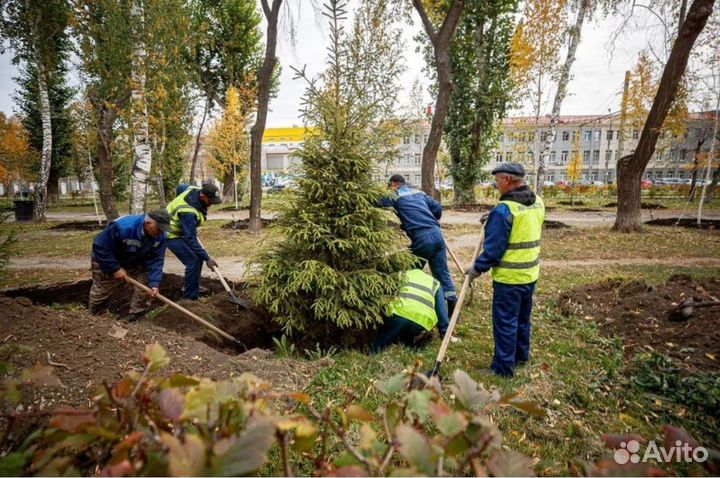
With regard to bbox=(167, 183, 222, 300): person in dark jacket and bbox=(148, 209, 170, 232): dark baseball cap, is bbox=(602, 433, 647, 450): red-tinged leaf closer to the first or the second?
bbox=(148, 209, 170, 232): dark baseball cap

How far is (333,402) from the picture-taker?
291 cm

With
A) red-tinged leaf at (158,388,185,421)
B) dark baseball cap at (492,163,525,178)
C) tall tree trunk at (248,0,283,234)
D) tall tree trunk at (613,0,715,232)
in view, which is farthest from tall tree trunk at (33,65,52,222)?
tall tree trunk at (613,0,715,232)

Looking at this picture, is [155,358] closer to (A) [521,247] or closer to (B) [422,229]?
(A) [521,247]

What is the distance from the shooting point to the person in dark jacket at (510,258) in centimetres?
363

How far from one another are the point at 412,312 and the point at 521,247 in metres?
1.37

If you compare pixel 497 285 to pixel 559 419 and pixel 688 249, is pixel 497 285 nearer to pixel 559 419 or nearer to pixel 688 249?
pixel 559 419

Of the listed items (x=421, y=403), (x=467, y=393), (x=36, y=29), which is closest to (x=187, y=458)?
(x=421, y=403)

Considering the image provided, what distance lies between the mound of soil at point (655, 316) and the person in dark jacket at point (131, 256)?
20.2 ft

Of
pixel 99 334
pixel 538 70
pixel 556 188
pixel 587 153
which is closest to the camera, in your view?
pixel 99 334

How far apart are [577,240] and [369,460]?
12.8 meters

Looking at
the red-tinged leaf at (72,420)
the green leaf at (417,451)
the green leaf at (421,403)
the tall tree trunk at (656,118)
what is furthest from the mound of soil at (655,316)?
the tall tree trunk at (656,118)

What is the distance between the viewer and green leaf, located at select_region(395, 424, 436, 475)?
2.38ft

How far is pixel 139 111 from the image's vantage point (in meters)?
10.7

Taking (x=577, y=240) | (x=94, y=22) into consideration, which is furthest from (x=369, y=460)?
(x=94, y=22)
